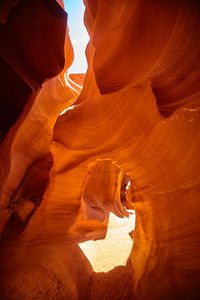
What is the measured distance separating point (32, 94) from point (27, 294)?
5.57 m

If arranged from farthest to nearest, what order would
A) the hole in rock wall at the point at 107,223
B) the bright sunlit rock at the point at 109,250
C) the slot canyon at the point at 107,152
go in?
the hole in rock wall at the point at 107,223 < the bright sunlit rock at the point at 109,250 < the slot canyon at the point at 107,152

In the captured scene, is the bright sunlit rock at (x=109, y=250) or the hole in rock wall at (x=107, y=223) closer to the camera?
the bright sunlit rock at (x=109, y=250)

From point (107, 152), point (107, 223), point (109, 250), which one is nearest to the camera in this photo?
point (107, 152)

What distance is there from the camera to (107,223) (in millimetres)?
5219

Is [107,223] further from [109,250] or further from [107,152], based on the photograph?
[107,152]

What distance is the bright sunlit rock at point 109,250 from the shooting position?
3.20 m

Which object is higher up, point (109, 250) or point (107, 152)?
point (107, 152)

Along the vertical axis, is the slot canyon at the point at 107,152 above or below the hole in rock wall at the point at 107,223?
above

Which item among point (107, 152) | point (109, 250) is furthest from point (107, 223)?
point (107, 152)

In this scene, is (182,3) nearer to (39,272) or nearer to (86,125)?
(86,125)

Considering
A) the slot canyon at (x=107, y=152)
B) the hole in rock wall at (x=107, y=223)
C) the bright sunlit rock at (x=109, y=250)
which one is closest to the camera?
the slot canyon at (x=107, y=152)

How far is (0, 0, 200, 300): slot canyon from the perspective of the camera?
5.26 feet

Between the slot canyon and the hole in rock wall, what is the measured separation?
5 centimetres

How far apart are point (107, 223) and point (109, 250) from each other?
1.47 m
